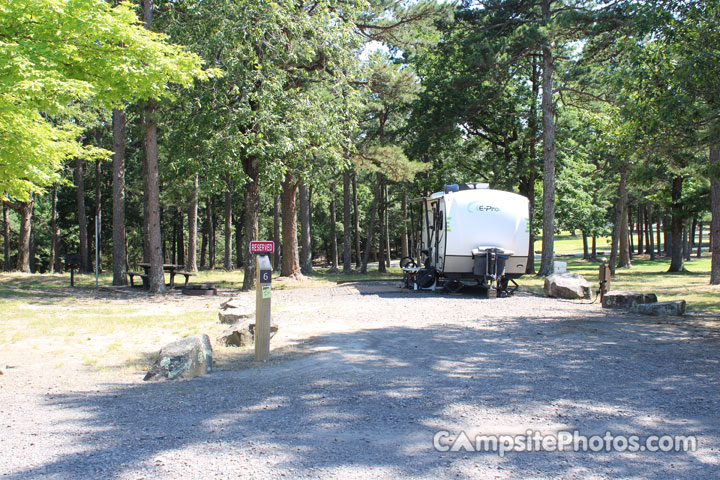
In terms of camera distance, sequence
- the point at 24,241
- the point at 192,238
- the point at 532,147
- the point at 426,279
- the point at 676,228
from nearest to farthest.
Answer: the point at 426,279 < the point at 532,147 < the point at 24,241 < the point at 192,238 < the point at 676,228

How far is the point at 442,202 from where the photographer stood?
16875 mm

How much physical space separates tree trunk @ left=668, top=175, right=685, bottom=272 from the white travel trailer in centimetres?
1914

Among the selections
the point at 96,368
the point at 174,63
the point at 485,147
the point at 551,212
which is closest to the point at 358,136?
the point at 485,147

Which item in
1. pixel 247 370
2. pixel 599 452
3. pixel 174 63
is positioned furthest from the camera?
pixel 174 63

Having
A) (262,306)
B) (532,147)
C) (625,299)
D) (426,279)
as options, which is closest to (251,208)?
(426,279)

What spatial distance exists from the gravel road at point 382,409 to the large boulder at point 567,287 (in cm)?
Answer: 607

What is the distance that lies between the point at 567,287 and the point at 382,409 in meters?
12.0

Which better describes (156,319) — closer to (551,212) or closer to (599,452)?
(599,452)

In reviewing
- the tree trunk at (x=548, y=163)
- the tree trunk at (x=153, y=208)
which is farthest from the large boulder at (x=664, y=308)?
the tree trunk at (x=153, y=208)

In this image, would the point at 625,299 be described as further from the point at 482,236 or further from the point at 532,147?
the point at 532,147

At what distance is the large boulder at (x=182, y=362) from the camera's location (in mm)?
6809

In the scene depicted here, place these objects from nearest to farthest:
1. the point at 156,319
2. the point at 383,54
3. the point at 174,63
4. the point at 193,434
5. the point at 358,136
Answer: the point at 193,434
the point at 174,63
the point at 156,319
the point at 383,54
the point at 358,136

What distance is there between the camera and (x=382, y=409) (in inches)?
201

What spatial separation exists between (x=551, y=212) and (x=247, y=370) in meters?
18.9
